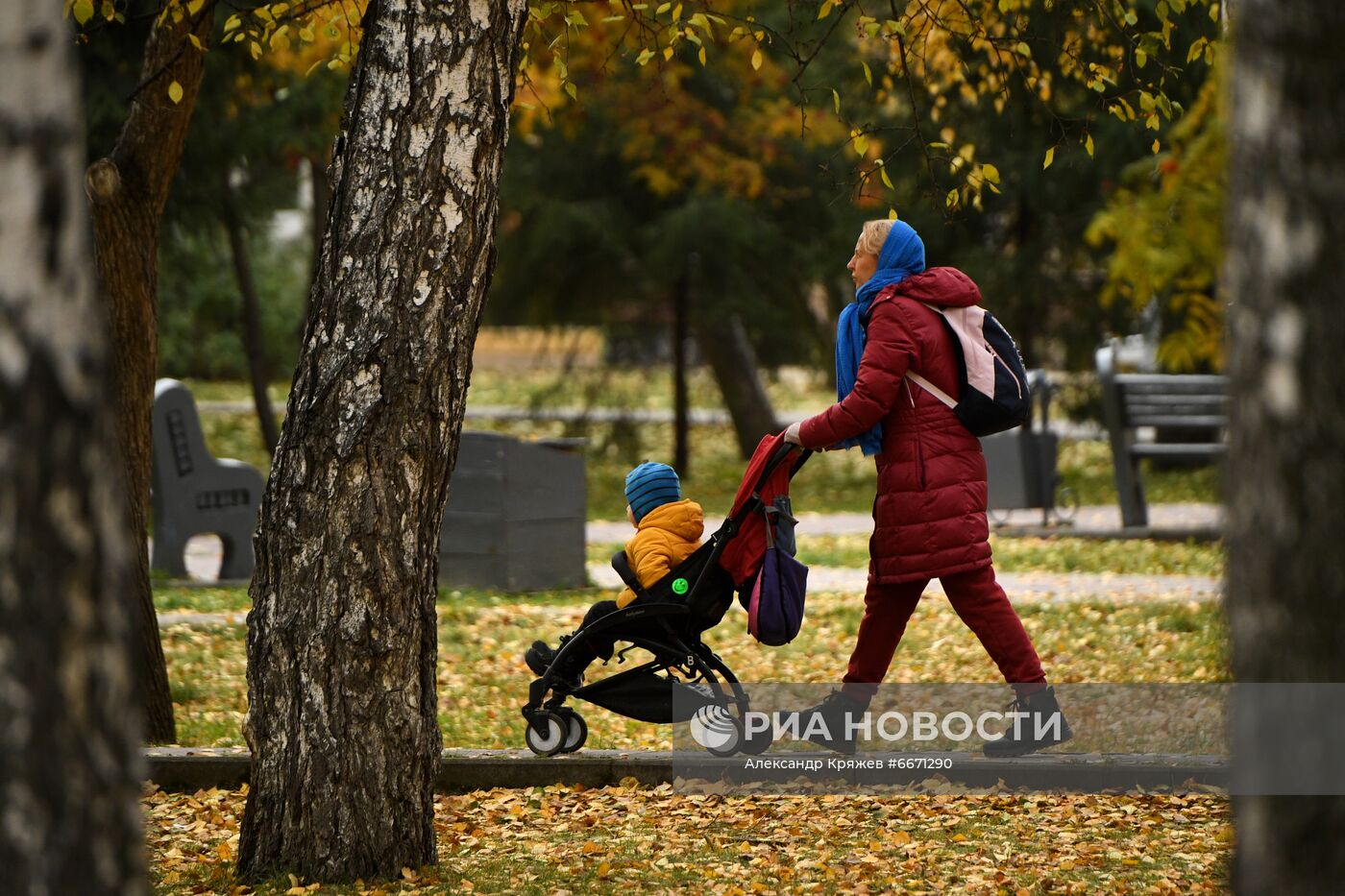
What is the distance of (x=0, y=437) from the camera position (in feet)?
7.41

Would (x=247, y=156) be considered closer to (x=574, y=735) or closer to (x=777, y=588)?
(x=574, y=735)

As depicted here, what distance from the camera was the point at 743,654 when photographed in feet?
30.0

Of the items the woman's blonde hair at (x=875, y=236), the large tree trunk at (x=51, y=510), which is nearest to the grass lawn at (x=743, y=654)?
the woman's blonde hair at (x=875, y=236)

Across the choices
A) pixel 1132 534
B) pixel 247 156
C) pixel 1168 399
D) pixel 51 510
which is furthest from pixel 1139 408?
pixel 51 510

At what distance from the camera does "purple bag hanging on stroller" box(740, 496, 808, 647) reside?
209 inches

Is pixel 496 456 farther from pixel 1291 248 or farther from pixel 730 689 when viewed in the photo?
pixel 1291 248

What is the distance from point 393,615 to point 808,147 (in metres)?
17.7

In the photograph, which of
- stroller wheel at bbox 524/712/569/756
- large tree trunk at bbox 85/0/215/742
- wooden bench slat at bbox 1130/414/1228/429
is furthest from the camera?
wooden bench slat at bbox 1130/414/1228/429

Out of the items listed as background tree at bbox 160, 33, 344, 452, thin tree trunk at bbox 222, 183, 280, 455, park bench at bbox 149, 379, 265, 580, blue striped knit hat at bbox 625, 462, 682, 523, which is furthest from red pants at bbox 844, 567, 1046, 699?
thin tree trunk at bbox 222, 183, 280, 455

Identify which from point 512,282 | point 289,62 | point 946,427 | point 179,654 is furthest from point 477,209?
point 512,282

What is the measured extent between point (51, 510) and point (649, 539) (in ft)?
11.3

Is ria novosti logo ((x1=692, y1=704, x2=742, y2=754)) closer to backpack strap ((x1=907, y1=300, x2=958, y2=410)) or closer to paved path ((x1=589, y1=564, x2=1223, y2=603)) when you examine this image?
backpack strap ((x1=907, y1=300, x2=958, y2=410))

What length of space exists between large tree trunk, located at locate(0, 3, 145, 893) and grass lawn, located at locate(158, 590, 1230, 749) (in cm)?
446

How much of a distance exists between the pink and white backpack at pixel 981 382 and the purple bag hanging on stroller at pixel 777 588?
2.10 ft
